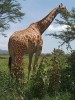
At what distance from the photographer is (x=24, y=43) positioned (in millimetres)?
12523

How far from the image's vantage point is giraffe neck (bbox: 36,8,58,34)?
1469 cm

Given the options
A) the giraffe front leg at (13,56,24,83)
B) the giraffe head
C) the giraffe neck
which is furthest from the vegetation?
the giraffe head

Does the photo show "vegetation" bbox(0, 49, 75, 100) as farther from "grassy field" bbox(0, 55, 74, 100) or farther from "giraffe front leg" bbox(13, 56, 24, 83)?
"giraffe front leg" bbox(13, 56, 24, 83)

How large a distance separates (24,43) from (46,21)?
271cm

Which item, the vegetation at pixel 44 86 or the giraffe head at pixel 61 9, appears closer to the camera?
the vegetation at pixel 44 86

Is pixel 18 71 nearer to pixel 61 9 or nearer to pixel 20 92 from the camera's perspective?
pixel 20 92

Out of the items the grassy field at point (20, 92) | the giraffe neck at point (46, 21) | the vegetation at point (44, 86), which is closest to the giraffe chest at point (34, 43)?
the giraffe neck at point (46, 21)

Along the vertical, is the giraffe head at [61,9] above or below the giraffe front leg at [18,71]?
above

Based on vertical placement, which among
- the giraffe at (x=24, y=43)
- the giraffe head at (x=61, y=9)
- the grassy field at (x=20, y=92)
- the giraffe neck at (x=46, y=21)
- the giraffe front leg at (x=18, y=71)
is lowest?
the grassy field at (x=20, y=92)

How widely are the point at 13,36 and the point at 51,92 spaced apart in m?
2.28

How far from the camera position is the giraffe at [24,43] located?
1169 cm

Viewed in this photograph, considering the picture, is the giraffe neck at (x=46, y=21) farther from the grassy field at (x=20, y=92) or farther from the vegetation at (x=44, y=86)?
the grassy field at (x=20, y=92)

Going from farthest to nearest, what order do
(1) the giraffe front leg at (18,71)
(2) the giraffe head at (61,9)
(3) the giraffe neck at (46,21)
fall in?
(2) the giraffe head at (61,9) < (3) the giraffe neck at (46,21) < (1) the giraffe front leg at (18,71)

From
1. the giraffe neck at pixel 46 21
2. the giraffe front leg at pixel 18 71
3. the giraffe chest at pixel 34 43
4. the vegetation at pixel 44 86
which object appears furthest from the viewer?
the giraffe neck at pixel 46 21
